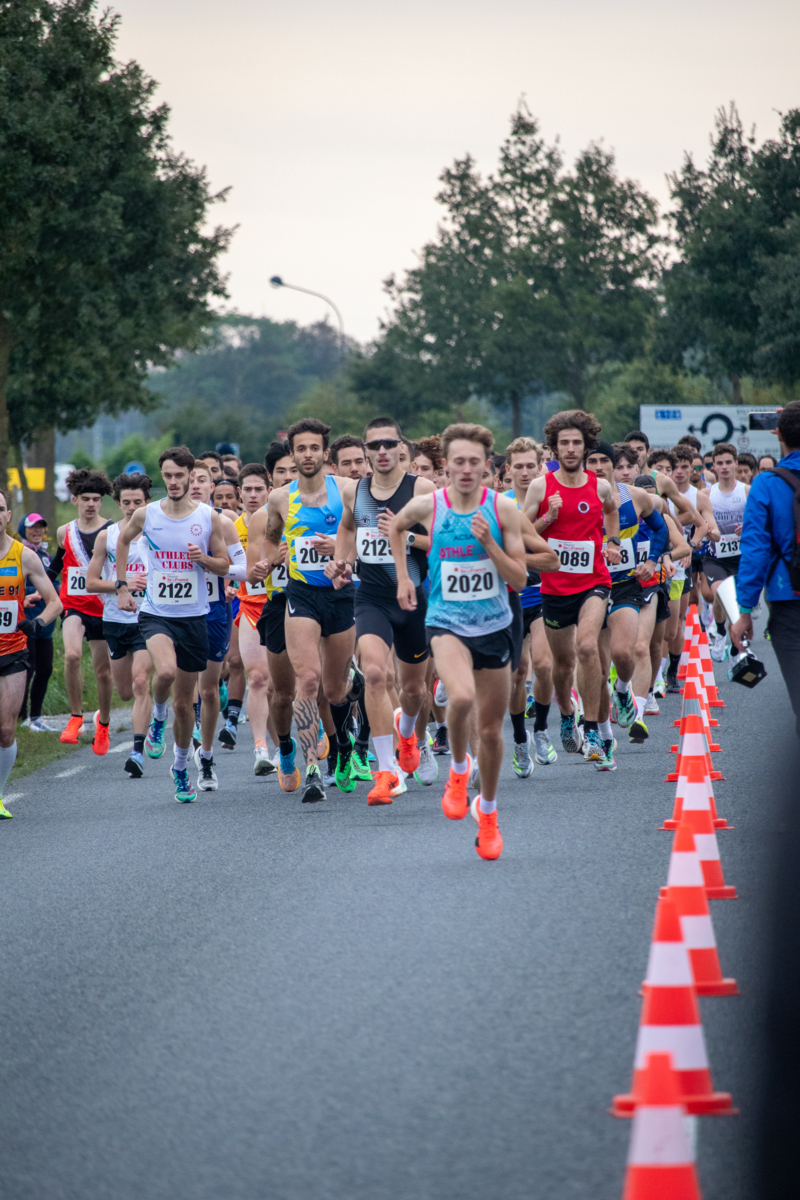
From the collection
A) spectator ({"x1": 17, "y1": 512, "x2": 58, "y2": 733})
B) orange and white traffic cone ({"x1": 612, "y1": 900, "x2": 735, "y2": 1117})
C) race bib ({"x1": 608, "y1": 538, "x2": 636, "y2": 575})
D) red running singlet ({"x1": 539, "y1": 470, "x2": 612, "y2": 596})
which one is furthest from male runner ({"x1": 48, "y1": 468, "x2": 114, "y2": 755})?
orange and white traffic cone ({"x1": 612, "y1": 900, "x2": 735, "y2": 1117})

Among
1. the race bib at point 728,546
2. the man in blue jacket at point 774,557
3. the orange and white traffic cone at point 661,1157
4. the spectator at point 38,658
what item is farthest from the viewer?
the race bib at point 728,546

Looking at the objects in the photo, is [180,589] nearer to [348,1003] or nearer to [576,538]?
[576,538]

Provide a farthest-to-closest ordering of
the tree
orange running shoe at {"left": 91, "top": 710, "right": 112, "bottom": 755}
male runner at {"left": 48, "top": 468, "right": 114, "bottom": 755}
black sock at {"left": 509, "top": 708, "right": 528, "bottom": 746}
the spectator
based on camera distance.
Result: the tree
the spectator
male runner at {"left": 48, "top": 468, "right": 114, "bottom": 755}
orange running shoe at {"left": 91, "top": 710, "right": 112, "bottom": 755}
black sock at {"left": 509, "top": 708, "right": 528, "bottom": 746}

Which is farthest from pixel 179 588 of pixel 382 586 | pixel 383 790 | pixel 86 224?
pixel 86 224

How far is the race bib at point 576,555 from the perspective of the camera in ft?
36.1

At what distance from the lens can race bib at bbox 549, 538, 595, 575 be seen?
11008mm

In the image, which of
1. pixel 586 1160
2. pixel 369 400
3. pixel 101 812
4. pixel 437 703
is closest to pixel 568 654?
pixel 437 703

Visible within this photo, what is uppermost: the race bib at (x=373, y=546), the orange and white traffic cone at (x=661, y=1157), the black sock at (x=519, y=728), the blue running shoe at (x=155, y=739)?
the race bib at (x=373, y=546)

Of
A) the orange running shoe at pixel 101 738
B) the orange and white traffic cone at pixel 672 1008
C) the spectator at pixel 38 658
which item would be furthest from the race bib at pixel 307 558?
the orange and white traffic cone at pixel 672 1008

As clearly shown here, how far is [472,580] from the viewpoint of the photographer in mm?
8281

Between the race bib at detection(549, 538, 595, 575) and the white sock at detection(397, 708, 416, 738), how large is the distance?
1.46 meters

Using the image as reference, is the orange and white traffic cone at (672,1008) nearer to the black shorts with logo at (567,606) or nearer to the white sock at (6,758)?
the black shorts with logo at (567,606)

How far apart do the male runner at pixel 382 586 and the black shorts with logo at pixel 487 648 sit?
5.95ft

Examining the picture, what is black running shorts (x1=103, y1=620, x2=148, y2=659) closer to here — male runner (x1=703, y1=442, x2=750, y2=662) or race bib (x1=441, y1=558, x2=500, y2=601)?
race bib (x1=441, y1=558, x2=500, y2=601)
